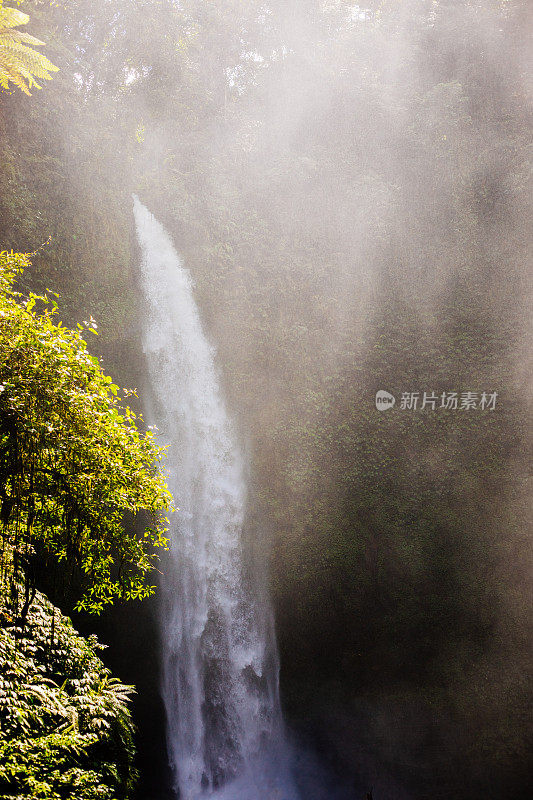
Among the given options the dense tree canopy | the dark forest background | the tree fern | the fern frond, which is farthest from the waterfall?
the fern frond

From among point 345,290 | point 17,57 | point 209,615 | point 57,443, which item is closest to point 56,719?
point 57,443

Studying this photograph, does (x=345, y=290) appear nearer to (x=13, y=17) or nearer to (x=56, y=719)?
(x=13, y=17)

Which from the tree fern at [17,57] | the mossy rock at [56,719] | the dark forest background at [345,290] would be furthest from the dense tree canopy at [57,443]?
the dark forest background at [345,290]

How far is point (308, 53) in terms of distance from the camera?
22.4 m

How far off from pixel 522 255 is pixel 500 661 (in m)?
13.0

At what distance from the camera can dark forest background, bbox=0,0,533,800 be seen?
1095 centimetres

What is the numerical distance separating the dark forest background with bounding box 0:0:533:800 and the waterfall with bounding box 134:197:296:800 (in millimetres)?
575

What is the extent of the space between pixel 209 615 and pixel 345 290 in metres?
11.9

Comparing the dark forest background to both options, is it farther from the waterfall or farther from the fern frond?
the fern frond

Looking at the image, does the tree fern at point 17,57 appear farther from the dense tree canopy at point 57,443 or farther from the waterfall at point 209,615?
the waterfall at point 209,615

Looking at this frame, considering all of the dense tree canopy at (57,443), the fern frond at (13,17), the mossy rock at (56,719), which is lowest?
the mossy rock at (56,719)

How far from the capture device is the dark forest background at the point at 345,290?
35.9 feet

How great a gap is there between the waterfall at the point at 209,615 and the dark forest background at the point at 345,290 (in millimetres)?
575

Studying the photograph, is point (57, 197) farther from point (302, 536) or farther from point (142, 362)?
point (302, 536)
